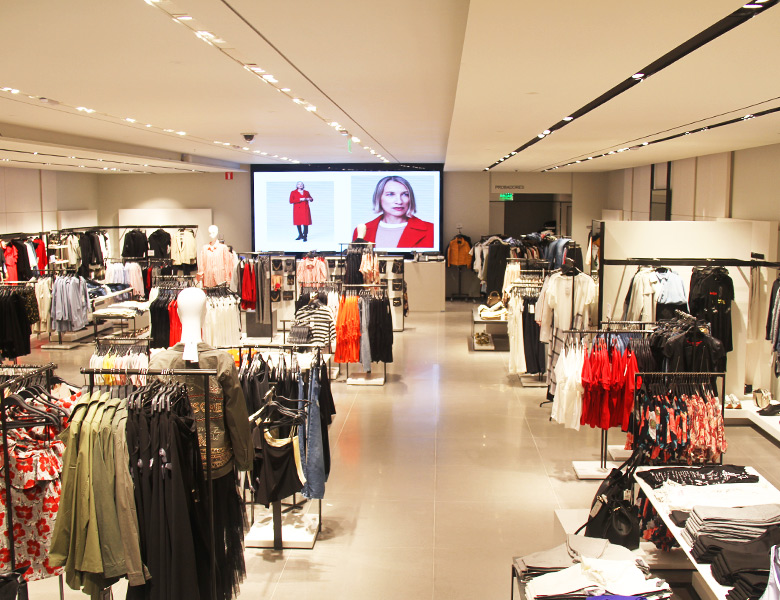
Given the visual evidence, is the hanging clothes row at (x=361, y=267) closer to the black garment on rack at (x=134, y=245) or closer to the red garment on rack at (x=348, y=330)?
the red garment on rack at (x=348, y=330)

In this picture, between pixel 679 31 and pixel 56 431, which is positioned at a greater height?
pixel 679 31

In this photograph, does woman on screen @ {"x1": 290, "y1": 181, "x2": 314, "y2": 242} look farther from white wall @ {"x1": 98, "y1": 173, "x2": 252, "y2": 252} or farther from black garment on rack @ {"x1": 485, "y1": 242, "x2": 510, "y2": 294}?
black garment on rack @ {"x1": 485, "y1": 242, "x2": 510, "y2": 294}

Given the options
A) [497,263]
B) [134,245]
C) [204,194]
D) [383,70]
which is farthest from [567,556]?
[204,194]

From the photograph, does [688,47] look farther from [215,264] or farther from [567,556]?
[215,264]

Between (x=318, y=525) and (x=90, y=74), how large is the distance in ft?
12.4

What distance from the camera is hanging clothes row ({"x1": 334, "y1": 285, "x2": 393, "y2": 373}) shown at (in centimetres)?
945

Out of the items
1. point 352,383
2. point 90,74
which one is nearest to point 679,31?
point 90,74

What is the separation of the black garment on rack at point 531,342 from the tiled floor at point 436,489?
0.36m

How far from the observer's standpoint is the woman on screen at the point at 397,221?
18.5m

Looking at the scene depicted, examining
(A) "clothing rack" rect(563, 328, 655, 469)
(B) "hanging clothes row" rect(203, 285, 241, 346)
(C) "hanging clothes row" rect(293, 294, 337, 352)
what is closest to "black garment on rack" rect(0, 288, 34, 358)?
(B) "hanging clothes row" rect(203, 285, 241, 346)

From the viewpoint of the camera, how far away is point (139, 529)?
3.39m

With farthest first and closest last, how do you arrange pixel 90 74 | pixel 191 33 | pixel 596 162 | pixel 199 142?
pixel 596 162 < pixel 199 142 < pixel 90 74 < pixel 191 33

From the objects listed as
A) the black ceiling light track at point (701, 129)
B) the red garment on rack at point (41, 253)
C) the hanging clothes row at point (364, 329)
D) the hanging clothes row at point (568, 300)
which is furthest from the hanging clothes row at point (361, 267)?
the red garment on rack at point (41, 253)

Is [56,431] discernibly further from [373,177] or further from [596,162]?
[373,177]
